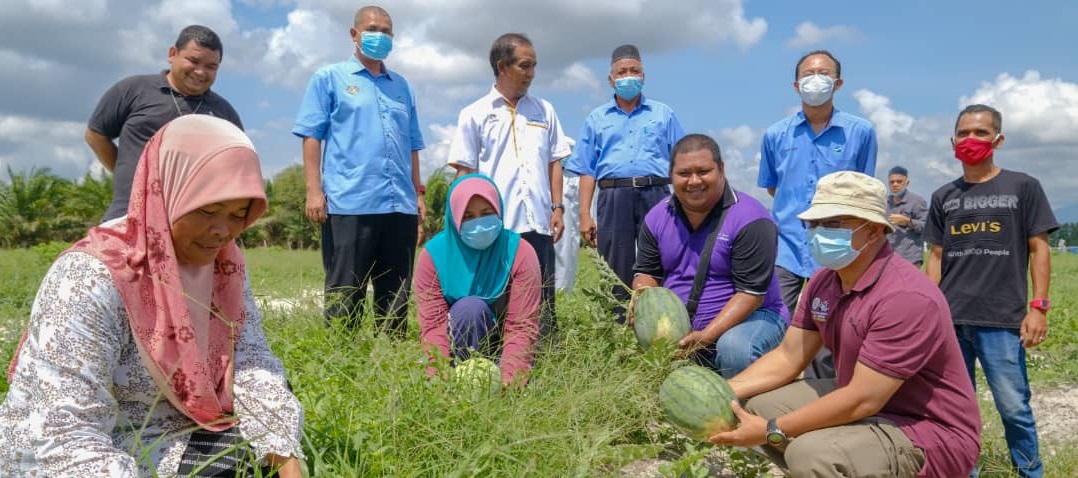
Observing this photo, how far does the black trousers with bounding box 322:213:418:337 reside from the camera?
4723 mm

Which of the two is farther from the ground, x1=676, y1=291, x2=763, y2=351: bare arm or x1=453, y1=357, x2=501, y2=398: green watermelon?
x1=676, y1=291, x2=763, y2=351: bare arm

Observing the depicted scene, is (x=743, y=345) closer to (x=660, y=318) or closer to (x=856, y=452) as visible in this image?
(x=660, y=318)

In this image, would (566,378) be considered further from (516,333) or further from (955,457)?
(955,457)

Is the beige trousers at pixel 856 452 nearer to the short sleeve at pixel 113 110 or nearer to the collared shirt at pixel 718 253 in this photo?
the collared shirt at pixel 718 253

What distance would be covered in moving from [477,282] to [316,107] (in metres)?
1.61

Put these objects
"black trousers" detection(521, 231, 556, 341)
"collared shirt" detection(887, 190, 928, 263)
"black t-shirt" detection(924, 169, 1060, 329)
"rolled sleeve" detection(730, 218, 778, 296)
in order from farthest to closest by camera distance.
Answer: "collared shirt" detection(887, 190, 928, 263)
"black trousers" detection(521, 231, 556, 341)
"rolled sleeve" detection(730, 218, 778, 296)
"black t-shirt" detection(924, 169, 1060, 329)

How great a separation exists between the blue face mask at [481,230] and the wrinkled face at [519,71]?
55.1 inches

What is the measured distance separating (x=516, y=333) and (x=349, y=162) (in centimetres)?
164

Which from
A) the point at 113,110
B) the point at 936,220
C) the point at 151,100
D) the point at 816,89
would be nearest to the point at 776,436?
the point at 936,220

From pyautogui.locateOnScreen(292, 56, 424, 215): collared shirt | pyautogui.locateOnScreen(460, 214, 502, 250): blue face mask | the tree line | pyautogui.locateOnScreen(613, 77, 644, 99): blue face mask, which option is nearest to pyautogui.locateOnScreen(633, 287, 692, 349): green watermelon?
pyautogui.locateOnScreen(460, 214, 502, 250): blue face mask

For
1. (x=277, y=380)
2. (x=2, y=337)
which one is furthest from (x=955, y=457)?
(x=2, y=337)

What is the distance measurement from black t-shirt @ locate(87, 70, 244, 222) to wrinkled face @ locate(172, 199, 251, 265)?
248cm

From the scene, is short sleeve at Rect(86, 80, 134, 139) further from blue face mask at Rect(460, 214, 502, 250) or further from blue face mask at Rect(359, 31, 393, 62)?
blue face mask at Rect(460, 214, 502, 250)

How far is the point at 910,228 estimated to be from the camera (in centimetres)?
863
